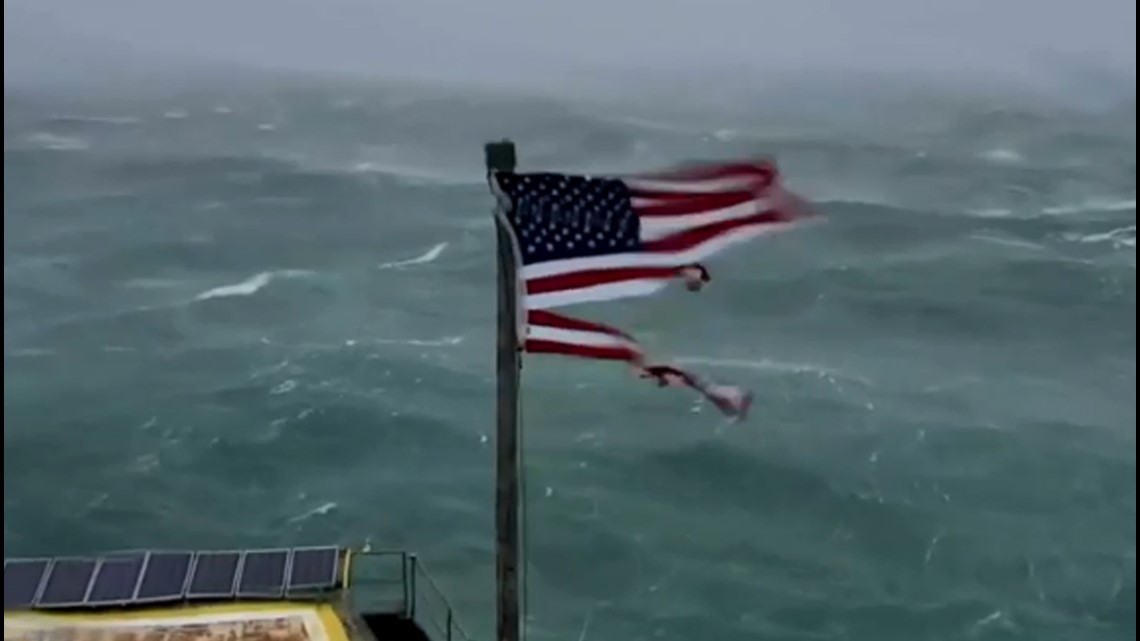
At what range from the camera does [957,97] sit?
8656 centimetres

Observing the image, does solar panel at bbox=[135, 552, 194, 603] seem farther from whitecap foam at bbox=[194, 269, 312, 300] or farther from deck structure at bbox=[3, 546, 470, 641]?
whitecap foam at bbox=[194, 269, 312, 300]

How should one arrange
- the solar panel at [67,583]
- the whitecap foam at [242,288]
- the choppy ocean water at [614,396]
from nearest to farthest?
the solar panel at [67,583], the choppy ocean water at [614,396], the whitecap foam at [242,288]

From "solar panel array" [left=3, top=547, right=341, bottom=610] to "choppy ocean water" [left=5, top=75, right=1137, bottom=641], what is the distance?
24.4 ft

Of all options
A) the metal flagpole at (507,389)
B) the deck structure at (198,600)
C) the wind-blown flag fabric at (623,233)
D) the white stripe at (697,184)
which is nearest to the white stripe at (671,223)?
the wind-blown flag fabric at (623,233)

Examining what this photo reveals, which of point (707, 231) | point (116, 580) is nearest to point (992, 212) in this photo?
point (116, 580)

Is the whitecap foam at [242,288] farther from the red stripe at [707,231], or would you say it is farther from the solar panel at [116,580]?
the red stripe at [707,231]

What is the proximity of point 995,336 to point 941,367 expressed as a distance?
4.39 meters

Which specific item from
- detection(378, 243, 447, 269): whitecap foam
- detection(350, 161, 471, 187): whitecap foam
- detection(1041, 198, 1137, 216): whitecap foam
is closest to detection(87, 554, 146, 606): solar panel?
detection(378, 243, 447, 269): whitecap foam

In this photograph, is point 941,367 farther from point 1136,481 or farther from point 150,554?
point 150,554

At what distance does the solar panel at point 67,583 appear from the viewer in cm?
929

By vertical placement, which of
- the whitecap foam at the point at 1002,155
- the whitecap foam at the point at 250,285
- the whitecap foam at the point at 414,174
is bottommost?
the whitecap foam at the point at 250,285

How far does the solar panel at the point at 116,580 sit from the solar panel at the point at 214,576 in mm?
365

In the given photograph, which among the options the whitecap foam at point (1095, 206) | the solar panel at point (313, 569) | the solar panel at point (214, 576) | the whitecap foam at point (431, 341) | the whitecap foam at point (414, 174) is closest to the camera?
the solar panel at point (214, 576)

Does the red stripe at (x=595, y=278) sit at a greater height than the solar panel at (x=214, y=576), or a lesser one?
greater
